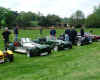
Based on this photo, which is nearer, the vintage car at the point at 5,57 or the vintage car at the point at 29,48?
the vintage car at the point at 5,57

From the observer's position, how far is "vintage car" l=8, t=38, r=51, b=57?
9.43 meters

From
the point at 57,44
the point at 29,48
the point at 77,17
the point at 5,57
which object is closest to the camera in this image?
the point at 5,57

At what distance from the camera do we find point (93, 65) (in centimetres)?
697

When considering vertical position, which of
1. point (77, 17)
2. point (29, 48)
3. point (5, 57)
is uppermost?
point (77, 17)

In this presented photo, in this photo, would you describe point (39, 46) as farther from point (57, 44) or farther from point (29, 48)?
point (57, 44)

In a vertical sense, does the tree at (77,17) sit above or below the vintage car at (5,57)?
above

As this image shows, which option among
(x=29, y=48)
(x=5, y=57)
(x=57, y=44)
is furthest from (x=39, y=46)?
(x=5, y=57)

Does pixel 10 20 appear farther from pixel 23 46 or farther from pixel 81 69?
pixel 81 69

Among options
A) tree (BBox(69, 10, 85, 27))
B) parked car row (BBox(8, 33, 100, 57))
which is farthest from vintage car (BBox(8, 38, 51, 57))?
tree (BBox(69, 10, 85, 27))

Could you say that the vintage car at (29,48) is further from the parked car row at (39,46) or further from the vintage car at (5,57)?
the vintage car at (5,57)

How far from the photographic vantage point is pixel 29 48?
378 inches

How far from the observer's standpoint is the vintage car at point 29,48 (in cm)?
943

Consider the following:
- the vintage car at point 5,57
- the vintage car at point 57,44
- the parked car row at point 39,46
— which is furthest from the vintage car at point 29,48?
the vintage car at point 5,57

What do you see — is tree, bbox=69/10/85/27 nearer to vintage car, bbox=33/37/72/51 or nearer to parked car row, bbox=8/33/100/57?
parked car row, bbox=8/33/100/57
